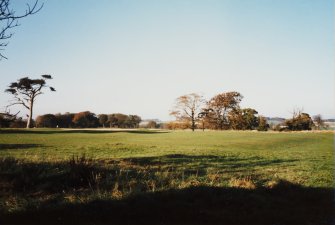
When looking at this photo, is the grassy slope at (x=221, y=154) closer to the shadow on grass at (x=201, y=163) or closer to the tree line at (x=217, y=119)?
the shadow on grass at (x=201, y=163)

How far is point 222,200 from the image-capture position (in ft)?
32.2

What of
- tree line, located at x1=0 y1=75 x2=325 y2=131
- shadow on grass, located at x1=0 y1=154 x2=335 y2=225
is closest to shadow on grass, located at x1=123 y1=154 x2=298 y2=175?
shadow on grass, located at x1=0 y1=154 x2=335 y2=225

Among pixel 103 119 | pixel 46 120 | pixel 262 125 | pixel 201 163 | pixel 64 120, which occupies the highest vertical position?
pixel 103 119

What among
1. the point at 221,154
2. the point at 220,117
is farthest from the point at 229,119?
the point at 221,154

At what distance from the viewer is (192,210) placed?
348 inches

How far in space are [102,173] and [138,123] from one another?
12648 cm

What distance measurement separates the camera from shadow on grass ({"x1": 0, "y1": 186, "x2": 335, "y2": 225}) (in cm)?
799

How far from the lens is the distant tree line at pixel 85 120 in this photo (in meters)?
106

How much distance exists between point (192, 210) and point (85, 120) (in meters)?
111

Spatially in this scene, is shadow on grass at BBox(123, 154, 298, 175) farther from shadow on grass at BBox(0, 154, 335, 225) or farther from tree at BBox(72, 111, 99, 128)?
tree at BBox(72, 111, 99, 128)

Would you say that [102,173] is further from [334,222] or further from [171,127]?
[171,127]

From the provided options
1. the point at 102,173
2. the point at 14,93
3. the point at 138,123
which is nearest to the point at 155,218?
the point at 102,173

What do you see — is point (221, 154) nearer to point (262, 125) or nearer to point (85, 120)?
point (262, 125)

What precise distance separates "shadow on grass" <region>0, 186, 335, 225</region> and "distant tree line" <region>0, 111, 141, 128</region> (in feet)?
309
